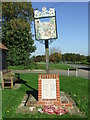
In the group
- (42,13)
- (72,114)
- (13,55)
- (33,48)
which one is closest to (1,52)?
(13,55)

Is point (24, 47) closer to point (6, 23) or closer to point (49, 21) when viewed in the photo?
point (6, 23)

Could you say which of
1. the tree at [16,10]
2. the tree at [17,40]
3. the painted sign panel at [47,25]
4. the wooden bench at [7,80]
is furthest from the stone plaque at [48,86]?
the tree at [16,10]

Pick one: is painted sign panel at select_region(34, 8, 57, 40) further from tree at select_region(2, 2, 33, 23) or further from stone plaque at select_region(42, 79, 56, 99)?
tree at select_region(2, 2, 33, 23)

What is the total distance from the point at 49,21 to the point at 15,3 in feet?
83.8

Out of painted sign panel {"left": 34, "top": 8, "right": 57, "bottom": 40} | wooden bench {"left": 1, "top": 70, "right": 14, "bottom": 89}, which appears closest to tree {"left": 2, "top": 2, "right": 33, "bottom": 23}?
wooden bench {"left": 1, "top": 70, "right": 14, "bottom": 89}

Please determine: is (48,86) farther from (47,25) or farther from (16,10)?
(16,10)

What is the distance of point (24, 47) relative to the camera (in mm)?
27281

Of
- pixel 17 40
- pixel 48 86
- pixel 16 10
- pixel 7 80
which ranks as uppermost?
pixel 16 10

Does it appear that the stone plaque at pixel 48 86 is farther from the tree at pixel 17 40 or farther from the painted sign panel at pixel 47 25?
the tree at pixel 17 40

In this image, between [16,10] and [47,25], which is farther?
[16,10]

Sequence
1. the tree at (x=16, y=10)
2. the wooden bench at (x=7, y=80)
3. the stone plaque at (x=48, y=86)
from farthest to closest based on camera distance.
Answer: the tree at (x=16, y=10) < the wooden bench at (x=7, y=80) < the stone plaque at (x=48, y=86)

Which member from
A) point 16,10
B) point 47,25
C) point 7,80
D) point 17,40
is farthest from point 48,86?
point 16,10

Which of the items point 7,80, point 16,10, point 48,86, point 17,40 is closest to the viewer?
point 48,86

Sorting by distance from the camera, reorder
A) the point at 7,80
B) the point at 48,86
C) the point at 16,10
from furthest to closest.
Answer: the point at 16,10 → the point at 7,80 → the point at 48,86
